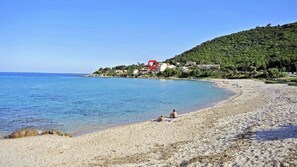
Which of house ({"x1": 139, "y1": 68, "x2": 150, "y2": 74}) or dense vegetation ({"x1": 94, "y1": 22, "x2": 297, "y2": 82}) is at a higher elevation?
dense vegetation ({"x1": 94, "y1": 22, "x2": 297, "y2": 82})

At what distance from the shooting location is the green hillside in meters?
116

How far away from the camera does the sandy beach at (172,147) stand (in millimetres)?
10758

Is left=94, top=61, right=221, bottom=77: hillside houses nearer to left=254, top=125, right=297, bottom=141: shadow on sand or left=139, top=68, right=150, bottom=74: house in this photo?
left=139, top=68, right=150, bottom=74: house

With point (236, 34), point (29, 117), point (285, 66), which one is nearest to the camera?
point (29, 117)

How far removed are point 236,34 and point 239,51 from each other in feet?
110

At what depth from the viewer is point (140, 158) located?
12.4 m

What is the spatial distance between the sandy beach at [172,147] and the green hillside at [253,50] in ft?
296

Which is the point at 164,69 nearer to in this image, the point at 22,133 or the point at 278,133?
the point at 22,133

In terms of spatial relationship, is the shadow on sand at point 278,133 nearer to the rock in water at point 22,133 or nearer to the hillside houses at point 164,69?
the rock in water at point 22,133

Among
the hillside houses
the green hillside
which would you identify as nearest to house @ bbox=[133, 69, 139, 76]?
the hillside houses

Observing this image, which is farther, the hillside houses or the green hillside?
the hillside houses

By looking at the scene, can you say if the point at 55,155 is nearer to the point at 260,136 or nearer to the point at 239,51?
the point at 260,136

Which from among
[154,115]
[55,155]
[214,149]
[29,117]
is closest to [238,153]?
[214,149]

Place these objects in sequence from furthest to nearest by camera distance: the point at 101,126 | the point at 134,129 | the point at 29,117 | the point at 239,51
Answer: the point at 239,51
the point at 29,117
the point at 101,126
the point at 134,129
